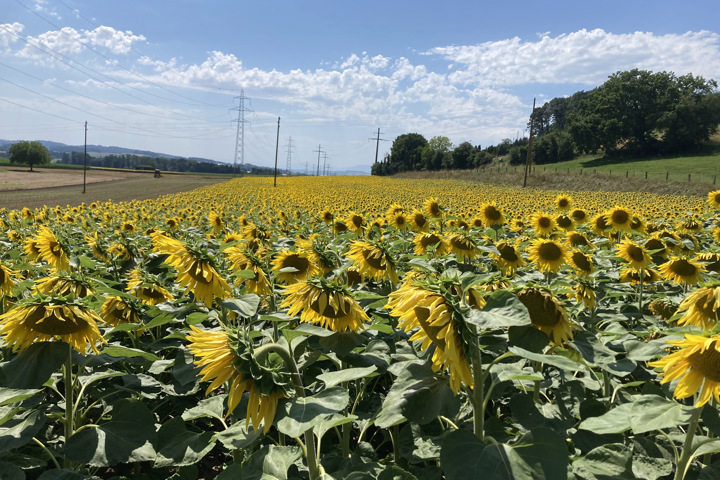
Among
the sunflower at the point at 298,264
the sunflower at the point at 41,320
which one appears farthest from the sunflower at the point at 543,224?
the sunflower at the point at 41,320

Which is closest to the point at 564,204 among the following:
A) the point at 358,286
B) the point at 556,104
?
the point at 358,286

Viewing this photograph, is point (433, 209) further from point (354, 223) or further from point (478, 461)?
point (478, 461)

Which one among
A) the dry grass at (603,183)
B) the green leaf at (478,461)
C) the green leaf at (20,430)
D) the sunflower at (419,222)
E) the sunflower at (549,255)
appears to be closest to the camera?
the green leaf at (478,461)

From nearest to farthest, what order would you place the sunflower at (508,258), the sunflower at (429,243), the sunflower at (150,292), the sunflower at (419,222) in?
the sunflower at (150,292) → the sunflower at (508,258) → the sunflower at (429,243) → the sunflower at (419,222)

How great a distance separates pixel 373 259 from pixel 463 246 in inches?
61.1

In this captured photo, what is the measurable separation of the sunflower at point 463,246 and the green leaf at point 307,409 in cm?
274

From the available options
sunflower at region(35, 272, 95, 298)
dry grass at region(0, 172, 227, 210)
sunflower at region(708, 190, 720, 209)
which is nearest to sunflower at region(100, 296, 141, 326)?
sunflower at region(35, 272, 95, 298)

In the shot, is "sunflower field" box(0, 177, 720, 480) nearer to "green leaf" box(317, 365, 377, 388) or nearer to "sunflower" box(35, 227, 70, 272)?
"green leaf" box(317, 365, 377, 388)

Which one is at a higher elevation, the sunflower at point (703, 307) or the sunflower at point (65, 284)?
the sunflower at point (703, 307)

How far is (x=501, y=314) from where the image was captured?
1154mm

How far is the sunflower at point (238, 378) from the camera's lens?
1.19m

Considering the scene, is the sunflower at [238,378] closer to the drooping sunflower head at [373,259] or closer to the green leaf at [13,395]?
the green leaf at [13,395]

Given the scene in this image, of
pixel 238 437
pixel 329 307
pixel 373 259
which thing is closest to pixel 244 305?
pixel 329 307

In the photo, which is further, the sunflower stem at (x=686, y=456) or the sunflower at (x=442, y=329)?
the sunflower stem at (x=686, y=456)
